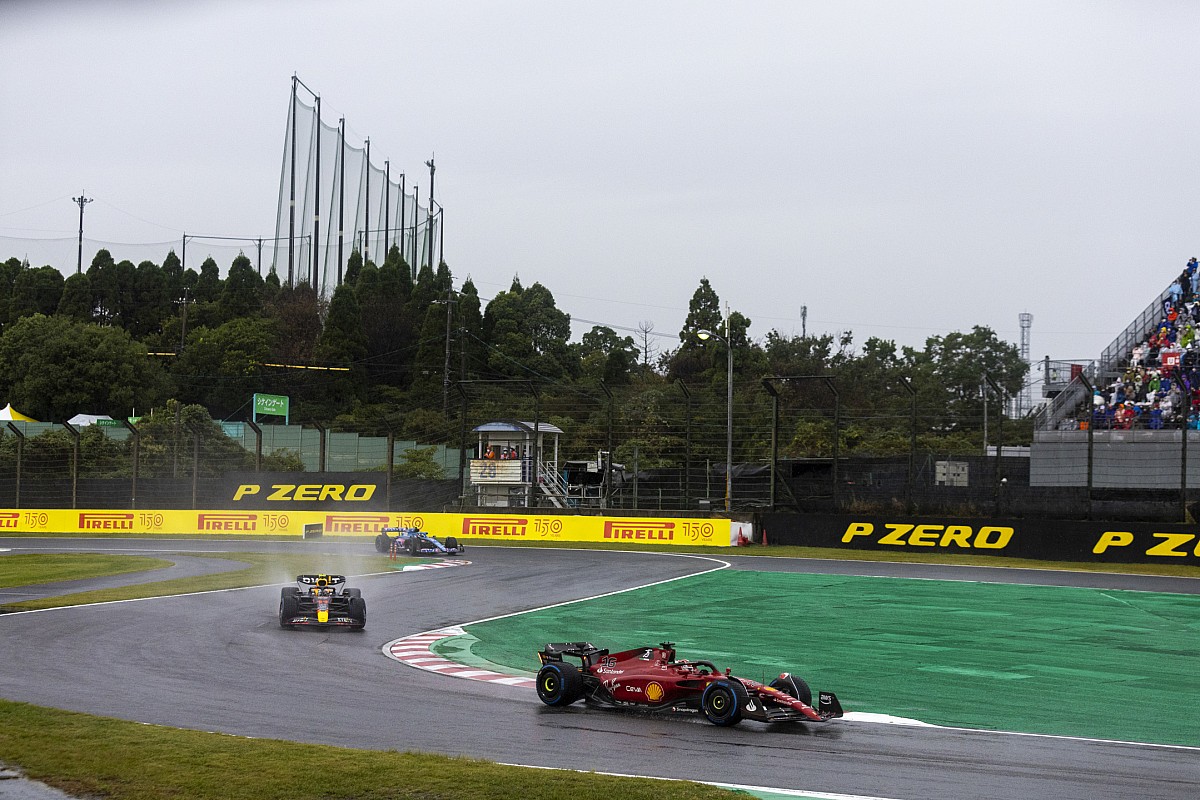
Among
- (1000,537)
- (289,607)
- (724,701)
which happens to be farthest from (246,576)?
(1000,537)

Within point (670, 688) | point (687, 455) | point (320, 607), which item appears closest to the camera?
point (670, 688)

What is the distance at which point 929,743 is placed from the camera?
11266mm

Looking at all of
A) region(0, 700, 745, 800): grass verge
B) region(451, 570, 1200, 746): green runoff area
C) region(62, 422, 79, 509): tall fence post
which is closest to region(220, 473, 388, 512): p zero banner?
region(62, 422, 79, 509): tall fence post

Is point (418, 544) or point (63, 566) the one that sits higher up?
point (418, 544)

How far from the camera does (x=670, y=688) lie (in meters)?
12.8

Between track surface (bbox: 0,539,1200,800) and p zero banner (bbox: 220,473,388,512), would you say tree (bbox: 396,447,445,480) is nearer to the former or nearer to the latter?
p zero banner (bbox: 220,473,388,512)

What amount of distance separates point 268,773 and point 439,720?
118 inches

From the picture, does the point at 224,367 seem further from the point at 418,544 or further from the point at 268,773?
the point at 268,773

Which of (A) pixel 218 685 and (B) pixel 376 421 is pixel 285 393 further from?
(A) pixel 218 685

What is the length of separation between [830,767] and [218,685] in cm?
804

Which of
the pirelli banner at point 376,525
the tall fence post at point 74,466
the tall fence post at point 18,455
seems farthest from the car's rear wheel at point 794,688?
the tall fence post at point 18,455

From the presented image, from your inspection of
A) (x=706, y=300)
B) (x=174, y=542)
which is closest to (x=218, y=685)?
(x=174, y=542)

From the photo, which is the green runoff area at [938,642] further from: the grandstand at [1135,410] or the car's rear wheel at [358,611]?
the grandstand at [1135,410]

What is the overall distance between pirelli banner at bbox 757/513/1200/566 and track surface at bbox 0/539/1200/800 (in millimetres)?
21441
